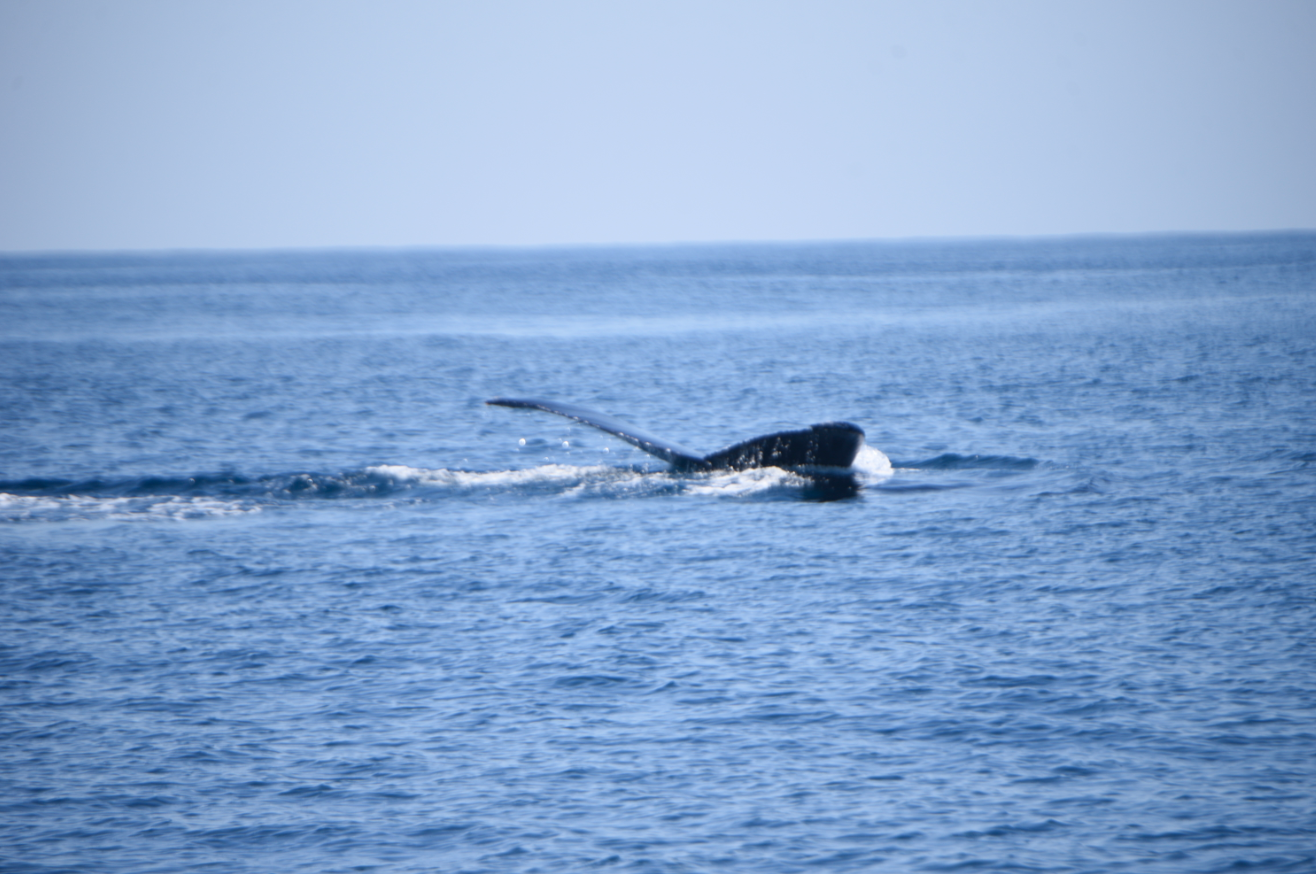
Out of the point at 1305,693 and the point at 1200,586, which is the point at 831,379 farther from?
the point at 1305,693

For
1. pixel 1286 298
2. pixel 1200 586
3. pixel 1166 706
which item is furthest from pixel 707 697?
pixel 1286 298

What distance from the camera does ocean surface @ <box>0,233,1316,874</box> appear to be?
33.6 ft

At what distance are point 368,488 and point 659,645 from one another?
428 inches

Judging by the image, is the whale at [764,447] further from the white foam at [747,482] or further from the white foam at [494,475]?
the white foam at [494,475]

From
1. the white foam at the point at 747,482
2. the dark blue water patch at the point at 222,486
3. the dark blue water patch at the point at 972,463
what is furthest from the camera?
the dark blue water patch at the point at 972,463

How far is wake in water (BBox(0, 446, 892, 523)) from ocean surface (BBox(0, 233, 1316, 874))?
0.39ft

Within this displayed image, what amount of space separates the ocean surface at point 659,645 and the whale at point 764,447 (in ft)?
1.13

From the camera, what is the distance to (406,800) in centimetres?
1086

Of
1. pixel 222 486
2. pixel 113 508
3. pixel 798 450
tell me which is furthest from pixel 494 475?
pixel 113 508

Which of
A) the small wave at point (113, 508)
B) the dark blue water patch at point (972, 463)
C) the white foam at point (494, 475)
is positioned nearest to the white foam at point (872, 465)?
the dark blue water patch at point (972, 463)

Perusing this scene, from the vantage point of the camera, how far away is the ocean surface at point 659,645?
10250 mm

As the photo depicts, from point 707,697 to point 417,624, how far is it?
170 inches

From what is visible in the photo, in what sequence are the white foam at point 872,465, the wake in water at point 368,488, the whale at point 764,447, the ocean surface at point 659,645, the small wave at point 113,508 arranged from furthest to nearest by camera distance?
the white foam at point 872,465, the wake in water at point 368,488, the small wave at point 113,508, the whale at point 764,447, the ocean surface at point 659,645

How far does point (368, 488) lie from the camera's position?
2423cm
